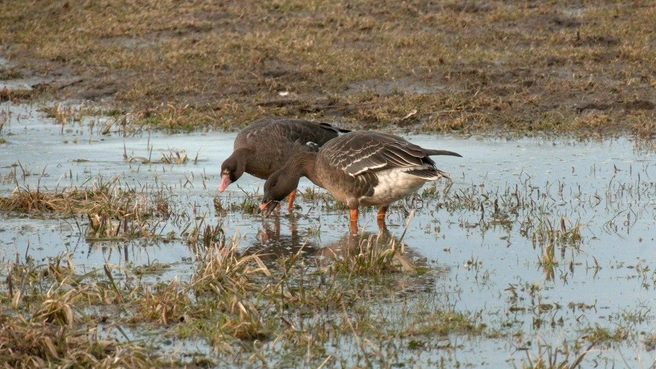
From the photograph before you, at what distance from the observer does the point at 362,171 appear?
30.3 feet

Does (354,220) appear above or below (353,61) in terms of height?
below

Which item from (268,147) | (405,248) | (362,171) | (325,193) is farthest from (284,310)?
(325,193)

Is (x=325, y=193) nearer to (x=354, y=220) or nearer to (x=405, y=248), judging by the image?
(x=354, y=220)

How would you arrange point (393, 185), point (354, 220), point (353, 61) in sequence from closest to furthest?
point (393, 185), point (354, 220), point (353, 61)

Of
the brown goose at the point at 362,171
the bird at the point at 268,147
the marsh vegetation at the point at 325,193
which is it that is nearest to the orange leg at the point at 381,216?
the brown goose at the point at 362,171

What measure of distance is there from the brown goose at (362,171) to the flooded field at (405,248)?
33 cm

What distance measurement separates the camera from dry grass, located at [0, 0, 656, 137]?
14289mm

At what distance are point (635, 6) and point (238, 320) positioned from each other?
14.9 metres

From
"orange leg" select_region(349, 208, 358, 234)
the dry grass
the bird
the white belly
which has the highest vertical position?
the dry grass

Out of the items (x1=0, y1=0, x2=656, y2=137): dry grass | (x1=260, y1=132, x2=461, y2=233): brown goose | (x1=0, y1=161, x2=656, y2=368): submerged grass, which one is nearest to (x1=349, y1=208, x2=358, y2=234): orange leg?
(x1=260, y1=132, x2=461, y2=233): brown goose

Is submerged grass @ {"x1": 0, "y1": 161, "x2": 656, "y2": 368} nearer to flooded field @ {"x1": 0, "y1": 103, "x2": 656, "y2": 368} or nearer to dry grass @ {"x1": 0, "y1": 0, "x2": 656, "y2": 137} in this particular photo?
flooded field @ {"x1": 0, "y1": 103, "x2": 656, "y2": 368}

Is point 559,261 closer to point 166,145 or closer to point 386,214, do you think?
point 386,214

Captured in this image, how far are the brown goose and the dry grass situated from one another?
4127mm

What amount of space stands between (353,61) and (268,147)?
640cm
